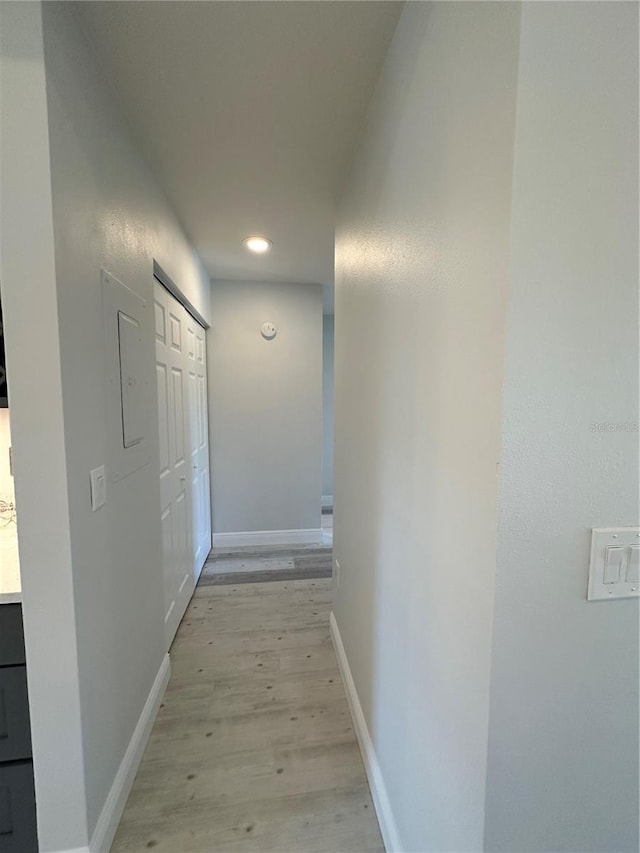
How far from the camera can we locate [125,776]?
127 cm

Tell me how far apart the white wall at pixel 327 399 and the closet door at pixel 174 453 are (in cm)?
243

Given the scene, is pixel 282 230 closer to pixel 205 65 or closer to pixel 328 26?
pixel 205 65

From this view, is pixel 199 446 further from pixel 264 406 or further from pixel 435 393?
pixel 435 393

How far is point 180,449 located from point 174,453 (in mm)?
157

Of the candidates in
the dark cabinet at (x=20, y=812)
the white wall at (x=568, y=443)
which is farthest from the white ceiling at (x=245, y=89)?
the dark cabinet at (x=20, y=812)

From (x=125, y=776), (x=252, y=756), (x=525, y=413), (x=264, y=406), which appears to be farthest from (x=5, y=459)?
(x=264, y=406)

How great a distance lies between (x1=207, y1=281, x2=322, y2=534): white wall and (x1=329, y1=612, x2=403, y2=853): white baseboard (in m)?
1.84

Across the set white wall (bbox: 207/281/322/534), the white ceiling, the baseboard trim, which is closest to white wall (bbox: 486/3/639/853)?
the white ceiling

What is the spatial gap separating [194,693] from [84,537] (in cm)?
123

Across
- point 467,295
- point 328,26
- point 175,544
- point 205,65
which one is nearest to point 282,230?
point 205,65

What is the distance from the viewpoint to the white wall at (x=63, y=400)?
89cm

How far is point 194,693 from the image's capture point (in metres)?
1.75

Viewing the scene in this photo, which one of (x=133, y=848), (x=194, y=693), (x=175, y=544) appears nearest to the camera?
(x=133, y=848)

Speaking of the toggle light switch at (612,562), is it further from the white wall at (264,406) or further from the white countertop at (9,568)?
the white wall at (264,406)
